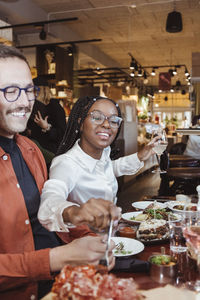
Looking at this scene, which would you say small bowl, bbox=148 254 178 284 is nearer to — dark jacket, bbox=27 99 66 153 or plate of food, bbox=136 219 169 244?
plate of food, bbox=136 219 169 244

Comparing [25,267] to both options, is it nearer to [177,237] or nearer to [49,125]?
[177,237]

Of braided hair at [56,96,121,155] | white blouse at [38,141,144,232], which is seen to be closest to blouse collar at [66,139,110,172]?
white blouse at [38,141,144,232]

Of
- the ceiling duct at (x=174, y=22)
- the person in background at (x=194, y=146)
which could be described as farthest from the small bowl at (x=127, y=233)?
the ceiling duct at (x=174, y=22)

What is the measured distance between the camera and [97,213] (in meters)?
0.90

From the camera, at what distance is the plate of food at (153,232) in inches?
57.4

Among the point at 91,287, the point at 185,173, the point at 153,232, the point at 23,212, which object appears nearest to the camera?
the point at 91,287

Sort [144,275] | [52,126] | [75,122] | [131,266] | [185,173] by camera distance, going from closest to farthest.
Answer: [144,275] < [131,266] < [75,122] < [185,173] < [52,126]

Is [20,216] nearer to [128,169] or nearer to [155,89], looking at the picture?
[128,169]

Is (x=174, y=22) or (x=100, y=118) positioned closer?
(x=100, y=118)

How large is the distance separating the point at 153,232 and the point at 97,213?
2.22 feet

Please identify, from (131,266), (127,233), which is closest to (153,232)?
(127,233)

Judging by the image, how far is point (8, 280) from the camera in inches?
44.1

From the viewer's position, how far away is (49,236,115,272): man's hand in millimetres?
930

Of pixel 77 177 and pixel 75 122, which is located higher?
pixel 75 122
